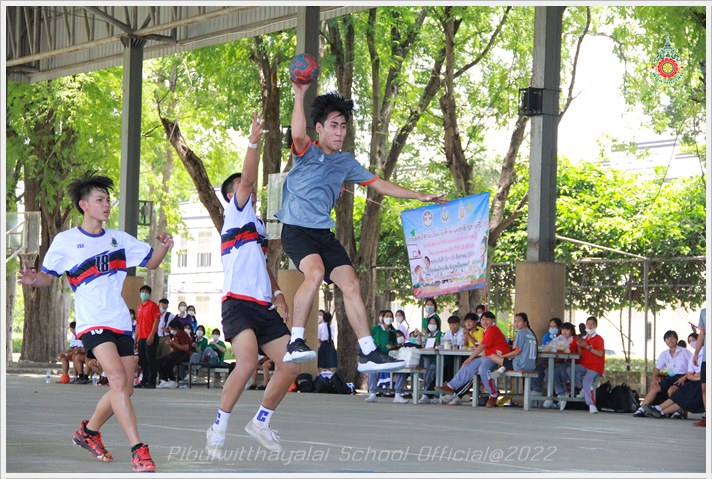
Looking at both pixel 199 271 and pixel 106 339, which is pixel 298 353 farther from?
pixel 199 271

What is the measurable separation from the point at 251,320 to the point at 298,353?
0.51 metres

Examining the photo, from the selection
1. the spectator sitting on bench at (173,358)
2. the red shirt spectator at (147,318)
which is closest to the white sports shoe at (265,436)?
the red shirt spectator at (147,318)

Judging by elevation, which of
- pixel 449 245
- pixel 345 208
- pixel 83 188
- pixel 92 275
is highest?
pixel 345 208

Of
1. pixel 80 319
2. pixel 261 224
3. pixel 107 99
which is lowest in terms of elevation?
pixel 80 319

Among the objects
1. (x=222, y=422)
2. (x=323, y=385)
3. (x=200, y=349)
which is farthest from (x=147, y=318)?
(x=222, y=422)

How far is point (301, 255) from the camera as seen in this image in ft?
29.3

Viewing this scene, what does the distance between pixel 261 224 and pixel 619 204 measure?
31.2m

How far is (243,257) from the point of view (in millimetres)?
8984

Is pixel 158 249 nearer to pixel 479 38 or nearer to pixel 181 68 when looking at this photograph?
pixel 479 38

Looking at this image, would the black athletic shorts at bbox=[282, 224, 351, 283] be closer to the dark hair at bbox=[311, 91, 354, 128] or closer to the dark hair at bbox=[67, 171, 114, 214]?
the dark hair at bbox=[311, 91, 354, 128]

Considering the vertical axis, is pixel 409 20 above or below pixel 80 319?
above

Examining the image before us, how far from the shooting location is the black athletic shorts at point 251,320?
8945mm

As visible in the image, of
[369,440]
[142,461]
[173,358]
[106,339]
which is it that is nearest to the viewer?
Result: [142,461]

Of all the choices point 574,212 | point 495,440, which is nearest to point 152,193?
point 574,212
